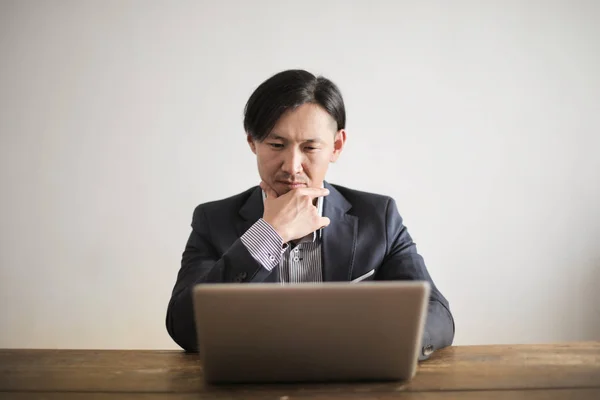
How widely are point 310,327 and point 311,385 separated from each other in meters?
0.17

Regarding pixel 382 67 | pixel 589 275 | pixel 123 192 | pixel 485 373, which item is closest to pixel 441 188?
pixel 382 67

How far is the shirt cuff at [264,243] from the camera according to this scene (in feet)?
4.96

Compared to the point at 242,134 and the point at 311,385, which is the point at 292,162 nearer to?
the point at 311,385

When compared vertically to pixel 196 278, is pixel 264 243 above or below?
above

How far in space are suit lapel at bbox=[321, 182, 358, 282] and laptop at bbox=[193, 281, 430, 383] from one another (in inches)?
29.8

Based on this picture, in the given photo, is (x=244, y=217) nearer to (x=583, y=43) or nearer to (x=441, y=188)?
(x=441, y=188)

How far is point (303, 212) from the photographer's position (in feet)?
5.52

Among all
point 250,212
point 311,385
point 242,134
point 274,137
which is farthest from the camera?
point 242,134

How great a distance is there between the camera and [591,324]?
316cm

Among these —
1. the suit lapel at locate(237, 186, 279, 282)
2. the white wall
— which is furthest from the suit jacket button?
the white wall

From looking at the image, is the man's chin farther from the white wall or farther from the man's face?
the white wall

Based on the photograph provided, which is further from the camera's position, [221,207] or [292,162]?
[221,207]

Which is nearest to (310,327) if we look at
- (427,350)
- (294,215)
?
(427,350)

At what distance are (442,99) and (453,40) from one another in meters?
0.31
